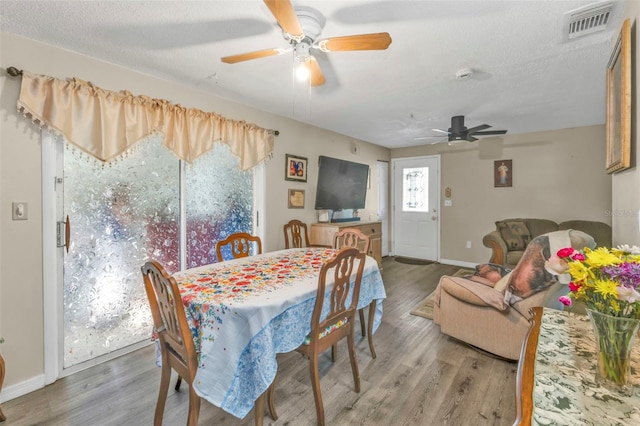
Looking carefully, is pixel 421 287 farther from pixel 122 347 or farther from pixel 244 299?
pixel 122 347

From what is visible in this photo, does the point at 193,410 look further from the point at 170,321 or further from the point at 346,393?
the point at 346,393

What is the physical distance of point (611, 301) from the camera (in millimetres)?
775

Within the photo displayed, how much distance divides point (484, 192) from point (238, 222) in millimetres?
4297

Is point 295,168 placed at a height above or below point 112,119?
below

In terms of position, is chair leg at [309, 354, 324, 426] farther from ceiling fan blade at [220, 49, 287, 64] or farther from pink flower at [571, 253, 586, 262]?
ceiling fan blade at [220, 49, 287, 64]

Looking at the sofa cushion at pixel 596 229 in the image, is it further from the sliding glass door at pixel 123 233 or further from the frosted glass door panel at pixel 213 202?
the sliding glass door at pixel 123 233

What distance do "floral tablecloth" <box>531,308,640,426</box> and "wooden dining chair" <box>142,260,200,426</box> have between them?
1.26 metres

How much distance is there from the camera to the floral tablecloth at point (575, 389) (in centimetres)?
65

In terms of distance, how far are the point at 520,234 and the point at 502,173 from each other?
1.19 metres

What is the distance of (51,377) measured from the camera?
6.72 feet

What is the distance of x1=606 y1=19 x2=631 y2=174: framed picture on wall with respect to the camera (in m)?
1.33

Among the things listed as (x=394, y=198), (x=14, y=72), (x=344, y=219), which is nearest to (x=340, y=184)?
(x=344, y=219)

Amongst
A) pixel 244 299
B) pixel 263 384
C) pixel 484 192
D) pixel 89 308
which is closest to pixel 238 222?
pixel 89 308

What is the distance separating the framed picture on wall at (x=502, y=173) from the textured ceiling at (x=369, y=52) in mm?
1439
